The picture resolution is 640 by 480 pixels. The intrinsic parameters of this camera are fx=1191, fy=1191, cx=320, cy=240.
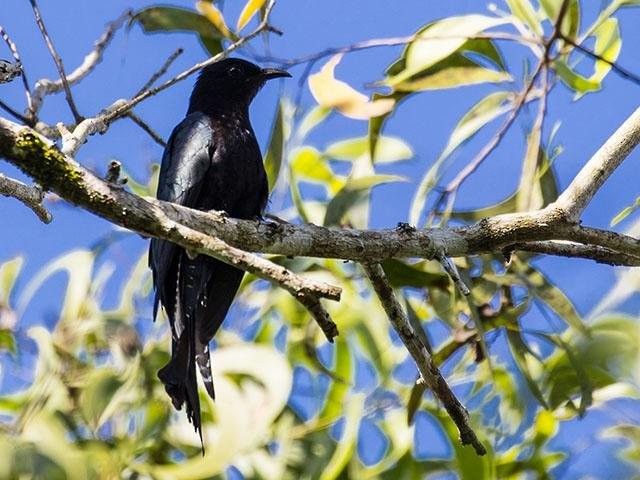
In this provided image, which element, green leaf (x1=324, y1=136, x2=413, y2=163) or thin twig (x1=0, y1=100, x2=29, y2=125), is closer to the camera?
thin twig (x1=0, y1=100, x2=29, y2=125)

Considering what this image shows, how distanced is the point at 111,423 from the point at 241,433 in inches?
26.7

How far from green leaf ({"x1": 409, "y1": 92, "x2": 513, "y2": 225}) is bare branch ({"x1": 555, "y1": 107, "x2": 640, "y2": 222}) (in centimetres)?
117

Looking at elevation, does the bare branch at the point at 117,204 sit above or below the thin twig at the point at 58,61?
below

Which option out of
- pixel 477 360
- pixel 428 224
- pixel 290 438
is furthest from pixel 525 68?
pixel 290 438

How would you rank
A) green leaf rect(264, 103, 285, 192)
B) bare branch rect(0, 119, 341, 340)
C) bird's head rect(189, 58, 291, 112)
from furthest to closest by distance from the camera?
bird's head rect(189, 58, 291, 112)
green leaf rect(264, 103, 285, 192)
bare branch rect(0, 119, 341, 340)

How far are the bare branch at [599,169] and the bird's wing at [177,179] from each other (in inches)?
61.1

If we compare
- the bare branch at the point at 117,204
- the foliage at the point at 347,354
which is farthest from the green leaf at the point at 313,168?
the bare branch at the point at 117,204

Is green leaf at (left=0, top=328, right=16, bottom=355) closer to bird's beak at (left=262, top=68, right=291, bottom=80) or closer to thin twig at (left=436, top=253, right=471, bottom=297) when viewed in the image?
bird's beak at (left=262, top=68, right=291, bottom=80)

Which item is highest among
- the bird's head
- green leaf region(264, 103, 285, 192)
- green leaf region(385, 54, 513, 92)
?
the bird's head

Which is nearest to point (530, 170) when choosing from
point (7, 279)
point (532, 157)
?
point (532, 157)

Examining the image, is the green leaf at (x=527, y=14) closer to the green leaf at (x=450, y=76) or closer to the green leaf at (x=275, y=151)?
the green leaf at (x=450, y=76)

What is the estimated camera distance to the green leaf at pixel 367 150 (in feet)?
16.1

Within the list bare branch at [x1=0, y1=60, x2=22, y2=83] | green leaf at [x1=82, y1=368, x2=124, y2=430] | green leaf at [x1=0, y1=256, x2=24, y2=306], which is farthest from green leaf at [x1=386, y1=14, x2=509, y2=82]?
green leaf at [x1=0, y1=256, x2=24, y2=306]

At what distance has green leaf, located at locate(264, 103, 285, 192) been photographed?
466 centimetres
